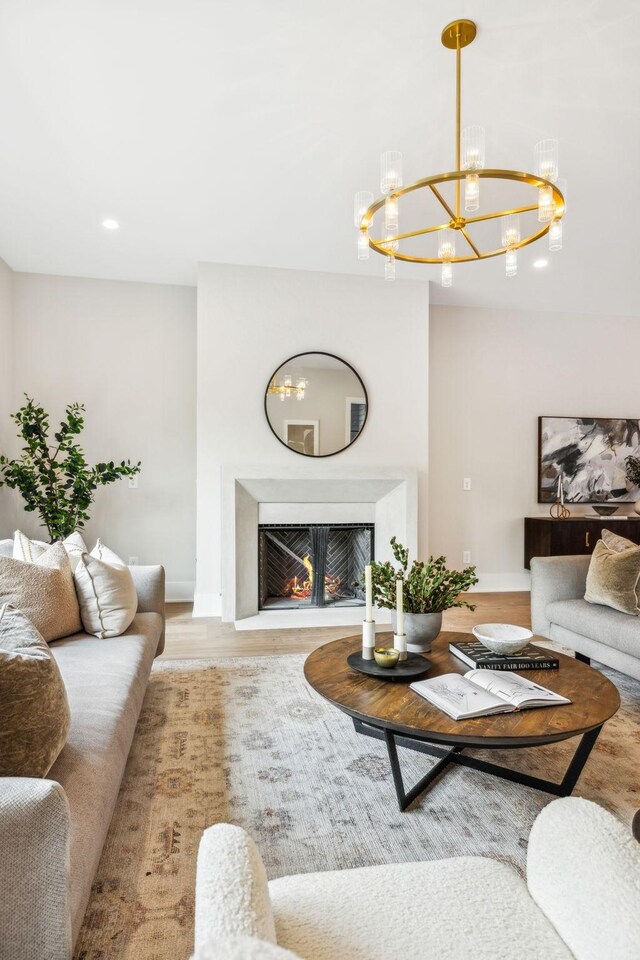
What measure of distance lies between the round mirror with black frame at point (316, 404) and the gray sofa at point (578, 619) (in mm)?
1881

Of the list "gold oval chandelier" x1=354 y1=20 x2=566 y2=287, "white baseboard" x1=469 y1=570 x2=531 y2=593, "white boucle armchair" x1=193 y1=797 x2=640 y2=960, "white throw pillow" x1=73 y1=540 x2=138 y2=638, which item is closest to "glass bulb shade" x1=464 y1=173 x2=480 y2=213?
"gold oval chandelier" x1=354 y1=20 x2=566 y2=287

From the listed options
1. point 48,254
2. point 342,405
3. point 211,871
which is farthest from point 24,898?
point 48,254

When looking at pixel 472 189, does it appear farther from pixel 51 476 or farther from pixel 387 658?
pixel 51 476

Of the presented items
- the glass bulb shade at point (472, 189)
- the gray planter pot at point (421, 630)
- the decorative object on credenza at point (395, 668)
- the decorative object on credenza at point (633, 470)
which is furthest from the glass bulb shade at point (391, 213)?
the decorative object on credenza at point (633, 470)

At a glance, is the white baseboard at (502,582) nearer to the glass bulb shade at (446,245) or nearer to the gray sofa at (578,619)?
the gray sofa at (578,619)

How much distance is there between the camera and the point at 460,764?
7.11 ft

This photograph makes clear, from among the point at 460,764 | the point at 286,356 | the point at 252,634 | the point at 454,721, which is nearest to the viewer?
the point at 454,721

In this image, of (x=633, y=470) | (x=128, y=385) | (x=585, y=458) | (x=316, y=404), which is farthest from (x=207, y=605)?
(x=633, y=470)

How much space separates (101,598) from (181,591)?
2544 mm

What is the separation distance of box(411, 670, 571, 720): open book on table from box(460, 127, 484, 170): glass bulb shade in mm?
1837

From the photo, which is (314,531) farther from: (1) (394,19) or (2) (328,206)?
(1) (394,19)

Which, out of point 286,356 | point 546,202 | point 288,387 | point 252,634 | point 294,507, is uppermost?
point 546,202

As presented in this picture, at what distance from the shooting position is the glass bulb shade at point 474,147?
2.12m

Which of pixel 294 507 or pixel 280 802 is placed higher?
pixel 294 507
